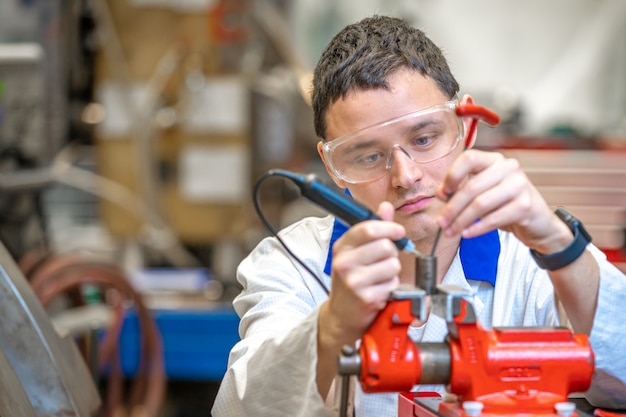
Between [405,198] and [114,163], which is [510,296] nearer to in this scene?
[405,198]

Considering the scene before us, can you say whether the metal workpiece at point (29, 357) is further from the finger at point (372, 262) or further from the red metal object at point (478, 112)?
the red metal object at point (478, 112)

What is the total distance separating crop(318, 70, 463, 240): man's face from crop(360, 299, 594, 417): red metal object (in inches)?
13.9

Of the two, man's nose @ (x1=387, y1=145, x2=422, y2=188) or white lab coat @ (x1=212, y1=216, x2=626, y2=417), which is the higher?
man's nose @ (x1=387, y1=145, x2=422, y2=188)

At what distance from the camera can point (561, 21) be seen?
228 inches

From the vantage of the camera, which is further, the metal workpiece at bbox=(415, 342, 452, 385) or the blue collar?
the blue collar

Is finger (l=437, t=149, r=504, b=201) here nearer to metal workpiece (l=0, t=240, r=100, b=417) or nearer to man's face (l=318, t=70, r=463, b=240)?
man's face (l=318, t=70, r=463, b=240)

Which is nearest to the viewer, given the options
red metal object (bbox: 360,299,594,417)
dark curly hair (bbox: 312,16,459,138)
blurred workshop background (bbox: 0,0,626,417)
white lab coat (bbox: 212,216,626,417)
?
red metal object (bbox: 360,299,594,417)

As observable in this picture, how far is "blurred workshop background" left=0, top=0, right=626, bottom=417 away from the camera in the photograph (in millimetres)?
3248

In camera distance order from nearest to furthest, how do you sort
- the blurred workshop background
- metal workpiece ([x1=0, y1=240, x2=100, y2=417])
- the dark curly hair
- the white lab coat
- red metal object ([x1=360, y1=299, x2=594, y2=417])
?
1. red metal object ([x1=360, y1=299, x2=594, y2=417])
2. the white lab coat
3. metal workpiece ([x1=0, y1=240, x2=100, y2=417])
4. the dark curly hair
5. the blurred workshop background

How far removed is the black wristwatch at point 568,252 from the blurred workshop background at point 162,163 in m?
1.70

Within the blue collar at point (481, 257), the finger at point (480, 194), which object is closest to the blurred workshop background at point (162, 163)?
the blue collar at point (481, 257)

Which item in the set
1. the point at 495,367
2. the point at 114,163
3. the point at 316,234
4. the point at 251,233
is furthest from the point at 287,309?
the point at 114,163

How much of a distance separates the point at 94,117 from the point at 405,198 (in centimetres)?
313

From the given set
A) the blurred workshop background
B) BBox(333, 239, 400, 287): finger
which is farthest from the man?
the blurred workshop background
